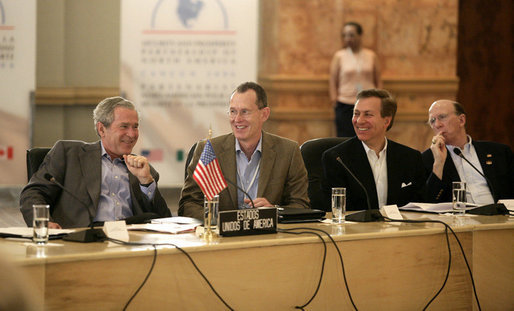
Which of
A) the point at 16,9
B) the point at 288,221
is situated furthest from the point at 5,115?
the point at 288,221

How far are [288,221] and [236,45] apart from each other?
376cm

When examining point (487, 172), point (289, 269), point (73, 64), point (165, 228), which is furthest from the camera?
point (73, 64)

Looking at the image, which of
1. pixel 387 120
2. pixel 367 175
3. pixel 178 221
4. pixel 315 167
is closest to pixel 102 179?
pixel 178 221

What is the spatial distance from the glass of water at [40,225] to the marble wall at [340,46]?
485 cm

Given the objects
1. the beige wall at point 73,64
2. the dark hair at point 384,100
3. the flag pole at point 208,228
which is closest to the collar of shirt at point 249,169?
the dark hair at point 384,100

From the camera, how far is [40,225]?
227 centimetres

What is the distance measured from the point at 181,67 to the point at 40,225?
4.26 metres

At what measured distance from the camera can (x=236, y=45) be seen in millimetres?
6406

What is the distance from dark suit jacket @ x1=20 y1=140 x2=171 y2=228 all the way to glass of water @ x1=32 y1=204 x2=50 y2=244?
89 cm

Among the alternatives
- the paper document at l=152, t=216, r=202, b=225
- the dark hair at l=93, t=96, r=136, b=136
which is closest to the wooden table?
the paper document at l=152, t=216, r=202, b=225

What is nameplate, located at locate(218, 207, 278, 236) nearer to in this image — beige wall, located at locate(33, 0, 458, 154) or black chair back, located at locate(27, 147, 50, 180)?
black chair back, located at locate(27, 147, 50, 180)

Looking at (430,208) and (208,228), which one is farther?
(430,208)

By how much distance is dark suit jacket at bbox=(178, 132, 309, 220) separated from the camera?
11.1 feet

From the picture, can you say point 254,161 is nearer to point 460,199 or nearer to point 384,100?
point 384,100
